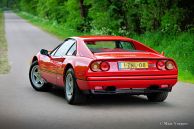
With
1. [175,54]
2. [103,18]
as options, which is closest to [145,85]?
[175,54]

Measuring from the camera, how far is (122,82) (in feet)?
32.7

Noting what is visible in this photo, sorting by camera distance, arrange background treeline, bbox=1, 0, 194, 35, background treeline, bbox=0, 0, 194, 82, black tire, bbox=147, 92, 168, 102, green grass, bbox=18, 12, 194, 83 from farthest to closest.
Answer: background treeline, bbox=1, 0, 194, 35
background treeline, bbox=0, 0, 194, 82
green grass, bbox=18, 12, 194, 83
black tire, bbox=147, 92, 168, 102

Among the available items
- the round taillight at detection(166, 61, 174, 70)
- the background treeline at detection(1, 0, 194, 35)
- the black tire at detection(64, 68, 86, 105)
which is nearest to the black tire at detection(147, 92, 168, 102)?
the round taillight at detection(166, 61, 174, 70)

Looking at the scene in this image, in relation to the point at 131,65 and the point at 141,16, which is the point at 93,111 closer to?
the point at 131,65

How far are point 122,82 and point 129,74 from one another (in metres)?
0.19

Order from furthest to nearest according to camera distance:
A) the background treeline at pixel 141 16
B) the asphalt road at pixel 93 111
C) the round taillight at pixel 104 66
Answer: the background treeline at pixel 141 16, the round taillight at pixel 104 66, the asphalt road at pixel 93 111

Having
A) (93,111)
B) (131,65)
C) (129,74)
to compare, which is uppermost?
(131,65)

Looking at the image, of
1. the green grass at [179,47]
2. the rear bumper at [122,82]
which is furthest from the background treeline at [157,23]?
the rear bumper at [122,82]

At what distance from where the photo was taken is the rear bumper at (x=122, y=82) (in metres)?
9.91

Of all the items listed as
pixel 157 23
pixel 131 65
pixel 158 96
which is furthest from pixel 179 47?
pixel 131 65

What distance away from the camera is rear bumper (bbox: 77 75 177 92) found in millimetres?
9906

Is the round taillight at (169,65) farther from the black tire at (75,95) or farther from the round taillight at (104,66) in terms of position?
the black tire at (75,95)

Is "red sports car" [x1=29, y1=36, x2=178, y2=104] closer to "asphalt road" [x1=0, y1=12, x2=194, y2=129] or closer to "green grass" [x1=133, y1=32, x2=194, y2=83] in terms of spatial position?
"asphalt road" [x1=0, y1=12, x2=194, y2=129]

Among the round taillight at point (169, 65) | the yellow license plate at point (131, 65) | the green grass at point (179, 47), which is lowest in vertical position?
the green grass at point (179, 47)
